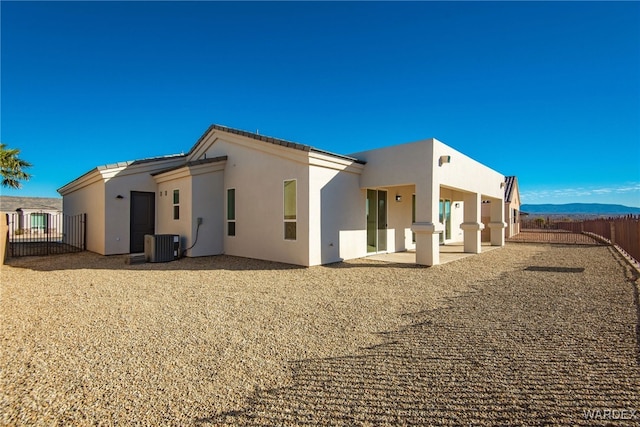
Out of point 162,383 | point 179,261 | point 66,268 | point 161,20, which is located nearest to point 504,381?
point 162,383

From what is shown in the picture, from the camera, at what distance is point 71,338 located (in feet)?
12.6

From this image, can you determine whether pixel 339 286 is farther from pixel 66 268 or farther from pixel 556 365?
pixel 66 268

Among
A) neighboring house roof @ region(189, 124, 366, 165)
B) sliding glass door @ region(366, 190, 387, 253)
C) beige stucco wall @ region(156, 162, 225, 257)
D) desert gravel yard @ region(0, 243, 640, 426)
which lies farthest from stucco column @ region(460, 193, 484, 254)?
beige stucco wall @ region(156, 162, 225, 257)

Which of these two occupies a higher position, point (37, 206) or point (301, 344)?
point (37, 206)

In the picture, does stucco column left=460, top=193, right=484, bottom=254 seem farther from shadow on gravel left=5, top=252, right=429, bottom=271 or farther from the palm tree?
the palm tree

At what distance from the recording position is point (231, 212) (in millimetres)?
11734

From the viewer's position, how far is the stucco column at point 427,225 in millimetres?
9141

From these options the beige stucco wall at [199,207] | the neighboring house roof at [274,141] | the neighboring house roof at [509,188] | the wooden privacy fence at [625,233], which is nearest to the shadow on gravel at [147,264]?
the beige stucco wall at [199,207]

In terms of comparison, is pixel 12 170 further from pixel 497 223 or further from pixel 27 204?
pixel 497 223

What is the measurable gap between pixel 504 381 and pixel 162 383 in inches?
123

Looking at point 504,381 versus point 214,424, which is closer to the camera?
point 214,424

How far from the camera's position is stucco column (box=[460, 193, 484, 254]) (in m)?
12.8

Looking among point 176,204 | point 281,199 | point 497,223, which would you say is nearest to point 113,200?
point 176,204

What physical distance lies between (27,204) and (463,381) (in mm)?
45320
